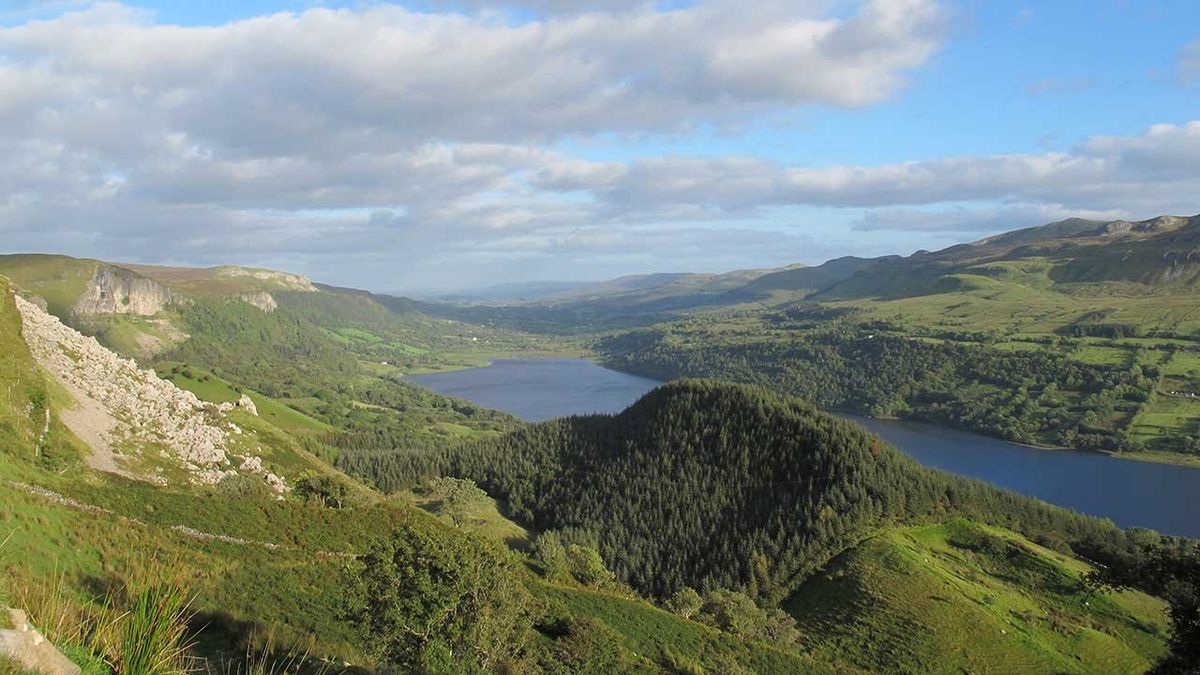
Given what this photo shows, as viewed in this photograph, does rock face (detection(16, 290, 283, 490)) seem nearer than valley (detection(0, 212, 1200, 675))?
No

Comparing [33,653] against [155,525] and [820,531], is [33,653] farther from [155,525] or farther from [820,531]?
[820,531]

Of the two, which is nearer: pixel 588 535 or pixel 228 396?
pixel 588 535

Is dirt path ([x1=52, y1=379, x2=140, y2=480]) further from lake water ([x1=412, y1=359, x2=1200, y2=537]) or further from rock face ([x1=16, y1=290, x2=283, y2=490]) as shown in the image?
lake water ([x1=412, y1=359, x2=1200, y2=537])

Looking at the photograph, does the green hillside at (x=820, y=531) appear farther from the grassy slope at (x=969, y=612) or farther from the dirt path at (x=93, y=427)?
the dirt path at (x=93, y=427)

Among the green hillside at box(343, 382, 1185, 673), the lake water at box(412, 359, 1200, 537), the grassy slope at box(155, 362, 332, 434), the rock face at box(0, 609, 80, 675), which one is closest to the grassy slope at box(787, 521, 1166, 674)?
the green hillside at box(343, 382, 1185, 673)

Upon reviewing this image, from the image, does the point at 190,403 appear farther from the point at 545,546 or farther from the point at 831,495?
the point at 831,495

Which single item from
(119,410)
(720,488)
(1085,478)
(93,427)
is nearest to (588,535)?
(720,488)
